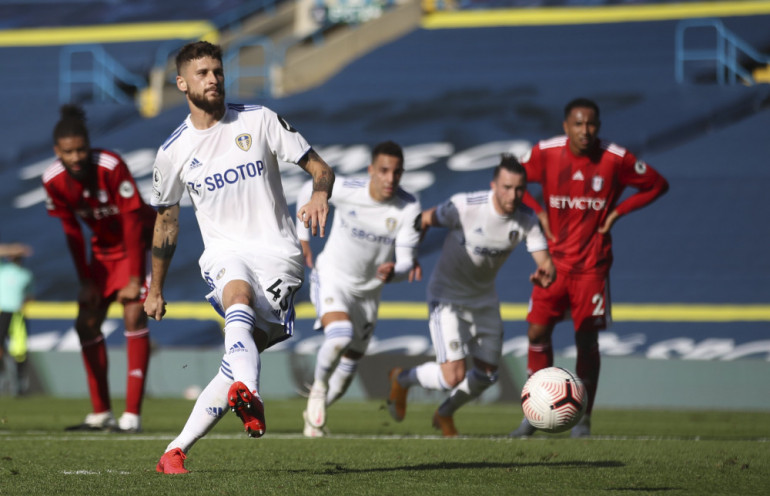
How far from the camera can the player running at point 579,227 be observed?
30.6ft

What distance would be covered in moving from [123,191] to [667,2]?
17.3 m

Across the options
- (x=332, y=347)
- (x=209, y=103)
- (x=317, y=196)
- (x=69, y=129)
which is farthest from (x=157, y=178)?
(x=332, y=347)

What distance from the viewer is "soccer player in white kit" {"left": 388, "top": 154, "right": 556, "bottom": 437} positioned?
9422 millimetres

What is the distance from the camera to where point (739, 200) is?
1764cm

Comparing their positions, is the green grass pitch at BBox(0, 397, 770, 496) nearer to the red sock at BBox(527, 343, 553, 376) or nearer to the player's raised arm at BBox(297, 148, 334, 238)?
the red sock at BBox(527, 343, 553, 376)

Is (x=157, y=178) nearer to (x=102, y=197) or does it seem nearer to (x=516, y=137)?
(x=102, y=197)

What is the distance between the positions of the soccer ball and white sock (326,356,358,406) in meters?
2.83

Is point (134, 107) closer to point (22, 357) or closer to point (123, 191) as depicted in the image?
point (22, 357)

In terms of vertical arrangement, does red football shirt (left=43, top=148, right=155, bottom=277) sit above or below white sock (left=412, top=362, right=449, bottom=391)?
above

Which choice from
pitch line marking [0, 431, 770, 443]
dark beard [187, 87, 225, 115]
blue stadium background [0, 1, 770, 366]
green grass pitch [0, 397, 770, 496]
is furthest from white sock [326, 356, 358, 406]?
blue stadium background [0, 1, 770, 366]

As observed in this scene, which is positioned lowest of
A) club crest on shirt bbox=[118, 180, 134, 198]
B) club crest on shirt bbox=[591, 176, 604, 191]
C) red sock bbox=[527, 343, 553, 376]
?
red sock bbox=[527, 343, 553, 376]

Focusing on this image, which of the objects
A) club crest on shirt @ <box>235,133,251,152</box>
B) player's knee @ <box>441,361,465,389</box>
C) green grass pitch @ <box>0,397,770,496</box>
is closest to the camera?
green grass pitch @ <box>0,397,770,496</box>

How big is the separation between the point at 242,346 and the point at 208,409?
Answer: 1.27 ft

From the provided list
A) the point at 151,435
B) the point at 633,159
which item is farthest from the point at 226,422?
the point at 633,159
